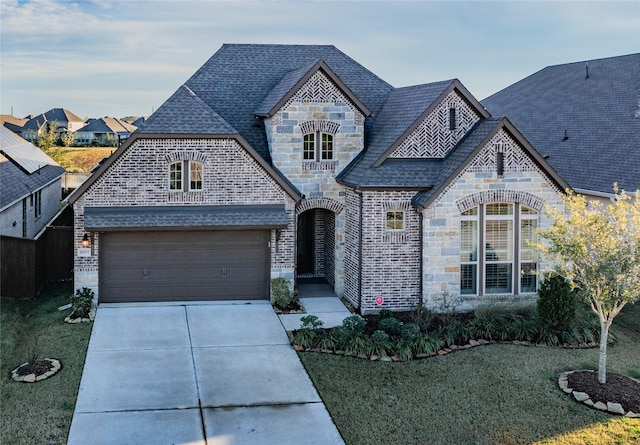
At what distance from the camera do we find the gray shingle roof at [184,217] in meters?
18.7

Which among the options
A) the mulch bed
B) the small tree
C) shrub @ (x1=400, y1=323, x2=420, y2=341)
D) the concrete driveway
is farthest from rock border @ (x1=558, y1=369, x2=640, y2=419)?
the concrete driveway

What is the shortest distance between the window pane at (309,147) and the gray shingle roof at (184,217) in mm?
2156

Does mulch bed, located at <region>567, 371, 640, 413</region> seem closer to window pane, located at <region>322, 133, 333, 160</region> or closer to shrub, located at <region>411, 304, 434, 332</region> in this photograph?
shrub, located at <region>411, 304, 434, 332</region>

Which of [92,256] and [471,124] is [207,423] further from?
[471,124]

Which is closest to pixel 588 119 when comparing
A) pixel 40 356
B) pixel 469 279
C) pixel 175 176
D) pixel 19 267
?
pixel 469 279

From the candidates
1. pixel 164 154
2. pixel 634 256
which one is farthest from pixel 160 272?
pixel 634 256

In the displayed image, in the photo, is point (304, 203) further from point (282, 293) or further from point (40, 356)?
point (40, 356)

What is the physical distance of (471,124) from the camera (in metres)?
20.2

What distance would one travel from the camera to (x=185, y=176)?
19.6 metres

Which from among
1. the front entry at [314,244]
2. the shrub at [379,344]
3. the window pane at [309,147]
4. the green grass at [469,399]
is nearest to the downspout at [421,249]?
the green grass at [469,399]

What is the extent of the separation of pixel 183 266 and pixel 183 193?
2.02m

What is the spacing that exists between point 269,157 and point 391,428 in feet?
36.7

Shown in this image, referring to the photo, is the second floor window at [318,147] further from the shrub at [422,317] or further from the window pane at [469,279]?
the shrub at [422,317]

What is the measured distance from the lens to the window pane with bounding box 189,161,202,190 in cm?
1963
